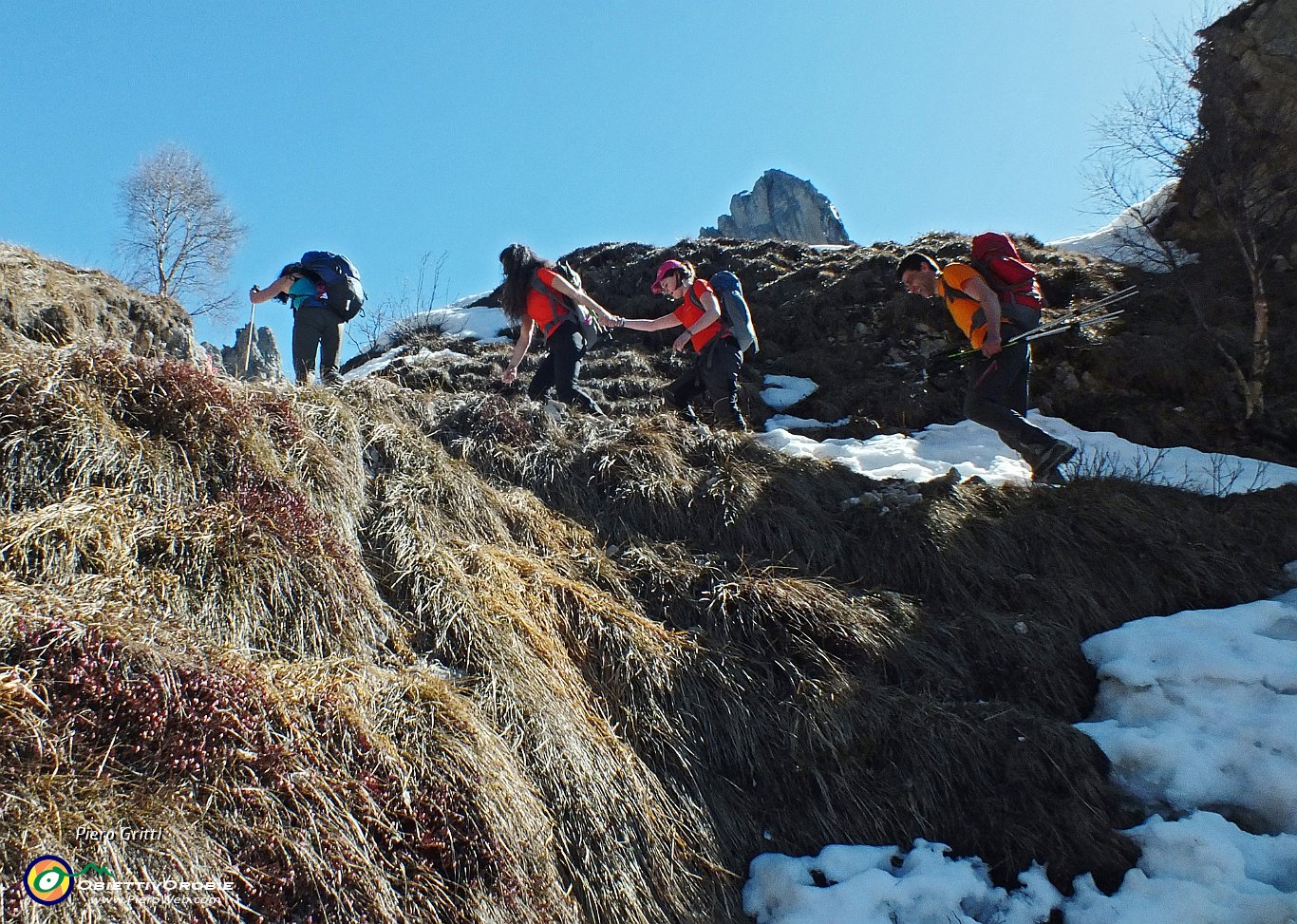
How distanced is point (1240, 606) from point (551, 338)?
549 centimetres

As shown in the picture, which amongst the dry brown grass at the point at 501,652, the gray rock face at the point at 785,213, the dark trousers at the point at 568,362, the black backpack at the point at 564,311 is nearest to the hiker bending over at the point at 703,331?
the black backpack at the point at 564,311

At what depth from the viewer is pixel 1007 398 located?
19.0 ft

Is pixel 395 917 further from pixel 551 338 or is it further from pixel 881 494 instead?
pixel 551 338

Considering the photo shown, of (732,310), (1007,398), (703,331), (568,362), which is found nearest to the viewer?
(1007,398)

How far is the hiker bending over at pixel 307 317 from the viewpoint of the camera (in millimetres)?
6020

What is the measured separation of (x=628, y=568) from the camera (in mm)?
4500

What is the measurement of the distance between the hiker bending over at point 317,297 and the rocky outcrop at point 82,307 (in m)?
0.81

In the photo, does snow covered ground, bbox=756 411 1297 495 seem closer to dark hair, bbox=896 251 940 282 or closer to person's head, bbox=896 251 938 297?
person's head, bbox=896 251 938 297

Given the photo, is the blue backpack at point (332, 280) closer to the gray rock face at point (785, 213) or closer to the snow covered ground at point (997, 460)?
the snow covered ground at point (997, 460)

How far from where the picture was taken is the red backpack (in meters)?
5.57

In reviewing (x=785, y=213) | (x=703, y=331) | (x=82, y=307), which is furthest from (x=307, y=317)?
(x=785, y=213)

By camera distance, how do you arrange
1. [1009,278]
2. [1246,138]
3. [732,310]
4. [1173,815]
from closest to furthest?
[1173,815] → [1009,278] → [732,310] → [1246,138]

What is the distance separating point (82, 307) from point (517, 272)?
4527 mm

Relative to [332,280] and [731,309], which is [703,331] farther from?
[332,280]
